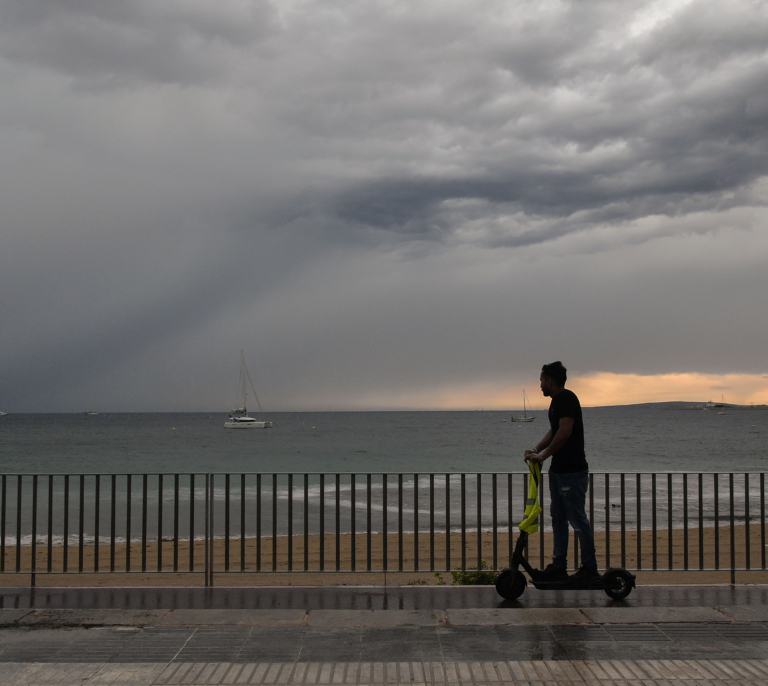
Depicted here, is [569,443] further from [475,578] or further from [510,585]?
[475,578]

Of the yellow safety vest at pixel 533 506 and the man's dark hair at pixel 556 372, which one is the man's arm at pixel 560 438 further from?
the man's dark hair at pixel 556 372

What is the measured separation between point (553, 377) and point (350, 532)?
34.9 ft

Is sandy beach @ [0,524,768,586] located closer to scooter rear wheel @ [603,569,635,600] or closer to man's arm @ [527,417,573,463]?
scooter rear wheel @ [603,569,635,600]

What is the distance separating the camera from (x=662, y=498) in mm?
22188

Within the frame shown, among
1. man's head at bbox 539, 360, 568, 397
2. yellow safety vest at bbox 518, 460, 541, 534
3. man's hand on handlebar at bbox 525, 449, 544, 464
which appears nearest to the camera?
yellow safety vest at bbox 518, 460, 541, 534

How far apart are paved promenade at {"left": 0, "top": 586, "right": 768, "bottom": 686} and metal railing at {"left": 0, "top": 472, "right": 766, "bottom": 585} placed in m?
0.58

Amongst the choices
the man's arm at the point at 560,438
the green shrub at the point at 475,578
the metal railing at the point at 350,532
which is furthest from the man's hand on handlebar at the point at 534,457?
the green shrub at the point at 475,578

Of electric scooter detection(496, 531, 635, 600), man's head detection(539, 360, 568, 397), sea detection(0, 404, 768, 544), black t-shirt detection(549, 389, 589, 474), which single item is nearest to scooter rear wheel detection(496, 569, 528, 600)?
electric scooter detection(496, 531, 635, 600)

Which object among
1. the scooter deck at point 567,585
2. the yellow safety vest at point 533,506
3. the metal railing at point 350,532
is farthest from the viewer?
the metal railing at point 350,532

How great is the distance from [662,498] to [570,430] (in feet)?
60.2

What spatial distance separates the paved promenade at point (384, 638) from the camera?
426 centimetres

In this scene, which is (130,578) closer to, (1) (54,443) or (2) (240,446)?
(2) (240,446)

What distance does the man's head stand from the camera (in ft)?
20.2

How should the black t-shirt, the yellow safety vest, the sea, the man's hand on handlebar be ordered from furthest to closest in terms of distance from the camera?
the sea, the black t-shirt, the man's hand on handlebar, the yellow safety vest
